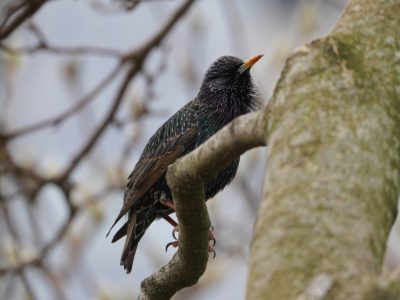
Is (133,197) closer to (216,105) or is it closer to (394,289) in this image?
(216,105)

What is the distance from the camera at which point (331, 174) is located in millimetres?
1984

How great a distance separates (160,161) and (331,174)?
10.7 ft

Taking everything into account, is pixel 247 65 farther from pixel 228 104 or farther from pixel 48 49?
pixel 48 49

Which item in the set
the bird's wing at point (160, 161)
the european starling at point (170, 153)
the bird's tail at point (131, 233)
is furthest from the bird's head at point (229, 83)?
the bird's tail at point (131, 233)

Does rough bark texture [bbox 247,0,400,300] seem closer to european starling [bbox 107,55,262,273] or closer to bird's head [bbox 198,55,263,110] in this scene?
european starling [bbox 107,55,262,273]

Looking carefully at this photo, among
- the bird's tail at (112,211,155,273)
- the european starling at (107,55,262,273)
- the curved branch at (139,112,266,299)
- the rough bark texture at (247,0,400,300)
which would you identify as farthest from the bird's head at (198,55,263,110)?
the rough bark texture at (247,0,400,300)

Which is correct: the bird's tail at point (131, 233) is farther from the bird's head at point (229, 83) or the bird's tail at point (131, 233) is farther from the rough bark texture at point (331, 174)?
the rough bark texture at point (331, 174)

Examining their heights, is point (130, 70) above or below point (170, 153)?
above

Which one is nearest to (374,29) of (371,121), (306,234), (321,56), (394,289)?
(321,56)

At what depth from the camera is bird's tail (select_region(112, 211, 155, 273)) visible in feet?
16.3

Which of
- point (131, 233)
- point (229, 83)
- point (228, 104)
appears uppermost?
point (229, 83)

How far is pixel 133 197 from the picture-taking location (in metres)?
5.05

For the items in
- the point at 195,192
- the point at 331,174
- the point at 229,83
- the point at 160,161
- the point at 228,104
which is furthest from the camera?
the point at 229,83

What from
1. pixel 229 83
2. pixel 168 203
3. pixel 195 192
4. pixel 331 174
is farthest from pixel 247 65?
pixel 331 174
